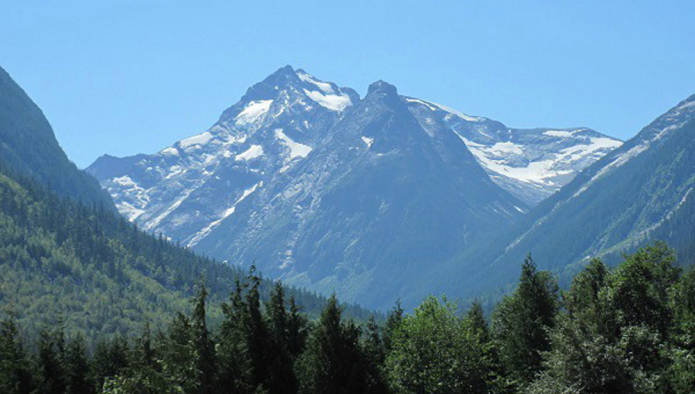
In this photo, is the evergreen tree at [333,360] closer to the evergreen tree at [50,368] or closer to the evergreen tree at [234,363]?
the evergreen tree at [234,363]

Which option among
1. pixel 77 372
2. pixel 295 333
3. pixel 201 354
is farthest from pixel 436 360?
pixel 77 372

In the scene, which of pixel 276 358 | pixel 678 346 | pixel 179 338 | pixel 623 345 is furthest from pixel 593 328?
pixel 179 338

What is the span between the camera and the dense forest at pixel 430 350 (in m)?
46.1

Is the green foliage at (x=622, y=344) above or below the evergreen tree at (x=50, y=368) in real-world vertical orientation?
below

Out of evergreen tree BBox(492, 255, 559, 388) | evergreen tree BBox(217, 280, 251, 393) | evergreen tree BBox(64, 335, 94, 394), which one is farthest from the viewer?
evergreen tree BBox(64, 335, 94, 394)

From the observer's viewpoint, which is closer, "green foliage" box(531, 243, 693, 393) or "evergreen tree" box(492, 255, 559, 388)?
"green foliage" box(531, 243, 693, 393)

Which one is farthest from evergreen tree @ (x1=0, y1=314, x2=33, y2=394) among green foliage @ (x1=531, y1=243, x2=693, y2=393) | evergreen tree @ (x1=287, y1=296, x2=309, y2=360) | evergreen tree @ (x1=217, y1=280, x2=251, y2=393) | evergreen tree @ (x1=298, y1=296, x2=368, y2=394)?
green foliage @ (x1=531, y1=243, x2=693, y2=393)

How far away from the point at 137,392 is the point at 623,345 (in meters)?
31.7

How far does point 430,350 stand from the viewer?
211ft

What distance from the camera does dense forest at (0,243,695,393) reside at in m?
46.1

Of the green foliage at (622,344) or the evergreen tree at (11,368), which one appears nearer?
the green foliage at (622,344)

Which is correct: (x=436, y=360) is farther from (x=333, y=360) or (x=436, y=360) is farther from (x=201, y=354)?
(x=201, y=354)

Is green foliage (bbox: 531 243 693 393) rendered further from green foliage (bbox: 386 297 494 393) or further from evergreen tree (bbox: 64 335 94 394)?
evergreen tree (bbox: 64 335 94 394)

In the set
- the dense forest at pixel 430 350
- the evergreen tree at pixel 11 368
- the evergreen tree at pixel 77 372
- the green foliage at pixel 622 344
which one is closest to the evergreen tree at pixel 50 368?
the dense forest at pixel 430 350
